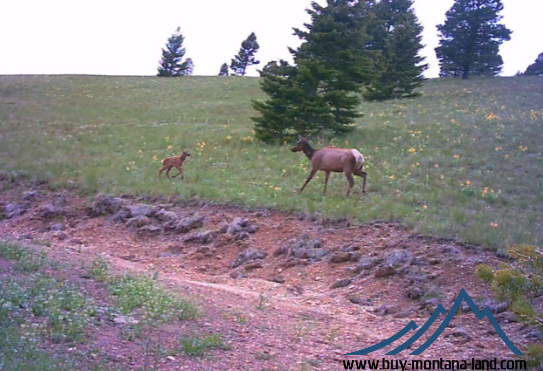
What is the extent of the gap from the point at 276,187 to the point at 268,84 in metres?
7.49

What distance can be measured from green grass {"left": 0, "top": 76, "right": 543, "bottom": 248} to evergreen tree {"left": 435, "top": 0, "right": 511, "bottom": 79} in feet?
46.7

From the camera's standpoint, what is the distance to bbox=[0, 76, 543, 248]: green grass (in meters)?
12.6

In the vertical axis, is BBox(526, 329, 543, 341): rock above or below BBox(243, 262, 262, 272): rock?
above

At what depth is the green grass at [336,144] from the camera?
41.5 feet

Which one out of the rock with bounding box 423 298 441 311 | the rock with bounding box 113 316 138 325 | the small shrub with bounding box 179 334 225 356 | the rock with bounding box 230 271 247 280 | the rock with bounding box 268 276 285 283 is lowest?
the rock with bounding box 230 271 247 280

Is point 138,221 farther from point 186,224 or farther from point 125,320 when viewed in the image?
point 125,320

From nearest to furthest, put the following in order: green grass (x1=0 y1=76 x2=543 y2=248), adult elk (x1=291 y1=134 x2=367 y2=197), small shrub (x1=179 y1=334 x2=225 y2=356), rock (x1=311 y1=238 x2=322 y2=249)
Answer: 1. small shrub (x1=179 y1=334 x2=225 y2=356)
2. rock (x1=311 y1=238 x2=322 y2=249)
3. green grass (x1=0 y1=76 x2=543 y2=248)
4. adult elk (x1=291 y1=134 x2=367 y2=197)

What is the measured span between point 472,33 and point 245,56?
32.9 meters

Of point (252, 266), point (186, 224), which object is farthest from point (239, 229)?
point (252, 266)

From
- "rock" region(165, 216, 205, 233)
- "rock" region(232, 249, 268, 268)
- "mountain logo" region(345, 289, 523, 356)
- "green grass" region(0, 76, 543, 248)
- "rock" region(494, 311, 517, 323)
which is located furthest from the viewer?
"rock" region(165, 216, 205, 233)

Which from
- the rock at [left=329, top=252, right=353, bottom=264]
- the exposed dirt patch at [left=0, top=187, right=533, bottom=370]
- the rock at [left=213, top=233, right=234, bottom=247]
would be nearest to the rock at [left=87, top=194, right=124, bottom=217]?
the exposed dirt patch at [left=0, top=187, right=533, bottom=370]

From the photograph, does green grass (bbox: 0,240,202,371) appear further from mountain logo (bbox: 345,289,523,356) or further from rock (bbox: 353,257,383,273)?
rock (bbox: 353,257,383,273)

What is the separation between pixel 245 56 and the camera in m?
72.9

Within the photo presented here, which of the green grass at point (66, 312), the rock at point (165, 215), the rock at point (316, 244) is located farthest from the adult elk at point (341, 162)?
the green grass at point (66, 312)
